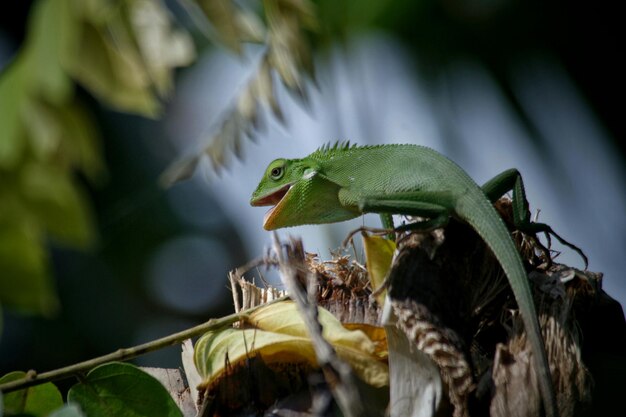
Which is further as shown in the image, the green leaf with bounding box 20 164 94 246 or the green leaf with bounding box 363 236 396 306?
the green leaf with bounding box 363 236 396 306

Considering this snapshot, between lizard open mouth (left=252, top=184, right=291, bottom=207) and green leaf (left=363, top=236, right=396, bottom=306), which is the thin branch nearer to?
green leaf (left=363, top=236, right=396, bottom=306)

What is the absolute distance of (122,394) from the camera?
5.73 ft

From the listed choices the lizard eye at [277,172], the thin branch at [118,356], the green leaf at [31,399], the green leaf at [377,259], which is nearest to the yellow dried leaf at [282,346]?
the thin branch at [118,356]

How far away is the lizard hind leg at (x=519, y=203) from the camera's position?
7.38 feet

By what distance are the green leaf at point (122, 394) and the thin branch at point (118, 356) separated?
0.10 ft

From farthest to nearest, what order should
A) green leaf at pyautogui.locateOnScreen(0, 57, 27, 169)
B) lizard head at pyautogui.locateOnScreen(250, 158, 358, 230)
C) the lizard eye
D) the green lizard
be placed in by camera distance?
1. the lizard eye
2. lizard head at pyautogui.locateOnScreen(250, 158, 358, 230)
3. the green lizard
4. green leaf at pyautogui.locateOnScreen(0, 57, 27, 169)

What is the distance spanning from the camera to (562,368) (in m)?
1.78

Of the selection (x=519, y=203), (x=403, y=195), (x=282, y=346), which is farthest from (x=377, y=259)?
(x=519, y=203)

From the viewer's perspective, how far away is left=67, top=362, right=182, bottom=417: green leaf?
5.66 ft

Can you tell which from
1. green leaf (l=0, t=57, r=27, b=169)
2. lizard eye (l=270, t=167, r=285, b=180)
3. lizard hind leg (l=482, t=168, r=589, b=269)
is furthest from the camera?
lizard eye (l=270, t=167, r=285, b=180)

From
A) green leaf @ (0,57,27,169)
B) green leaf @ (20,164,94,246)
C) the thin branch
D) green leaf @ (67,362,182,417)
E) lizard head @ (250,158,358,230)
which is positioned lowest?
green leaf @ (67,362,182,417)

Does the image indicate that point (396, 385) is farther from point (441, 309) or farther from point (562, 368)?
point (562, 368)

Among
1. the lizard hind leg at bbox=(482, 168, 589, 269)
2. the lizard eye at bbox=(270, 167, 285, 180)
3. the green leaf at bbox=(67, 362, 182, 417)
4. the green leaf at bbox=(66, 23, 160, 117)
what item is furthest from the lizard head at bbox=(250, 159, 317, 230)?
the green leaf at bbox=(66, 23, 160, 117)

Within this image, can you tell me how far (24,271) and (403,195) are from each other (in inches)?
74.3
